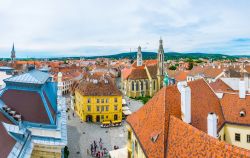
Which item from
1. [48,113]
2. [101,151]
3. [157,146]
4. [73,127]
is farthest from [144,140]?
[73,127]

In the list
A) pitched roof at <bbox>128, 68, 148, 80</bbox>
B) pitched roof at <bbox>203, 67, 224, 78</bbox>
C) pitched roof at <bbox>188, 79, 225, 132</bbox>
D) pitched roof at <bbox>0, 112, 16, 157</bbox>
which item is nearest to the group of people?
pitched roof at <bbox>188, 79, 225, 132</bbox>

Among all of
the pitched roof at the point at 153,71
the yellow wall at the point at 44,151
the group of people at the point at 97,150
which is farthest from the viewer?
the pitched roof at the point at 153,71

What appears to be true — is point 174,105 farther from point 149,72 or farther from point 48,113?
point 149,72

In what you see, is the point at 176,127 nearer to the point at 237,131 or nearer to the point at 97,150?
the point at 237,131

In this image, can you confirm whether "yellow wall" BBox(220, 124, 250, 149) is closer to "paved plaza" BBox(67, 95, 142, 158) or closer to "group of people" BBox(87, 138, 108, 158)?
"group of people" BBox(87, 138, 108, 158)

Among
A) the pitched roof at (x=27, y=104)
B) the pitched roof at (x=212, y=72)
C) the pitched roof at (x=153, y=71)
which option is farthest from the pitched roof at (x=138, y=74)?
the pitched roof at (x=27, y=104)

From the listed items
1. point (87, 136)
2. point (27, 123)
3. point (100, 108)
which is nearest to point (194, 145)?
point (27, 123)

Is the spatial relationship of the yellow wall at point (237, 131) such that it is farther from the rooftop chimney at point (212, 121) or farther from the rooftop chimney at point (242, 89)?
the rooftop chimney at point (212, 121)
